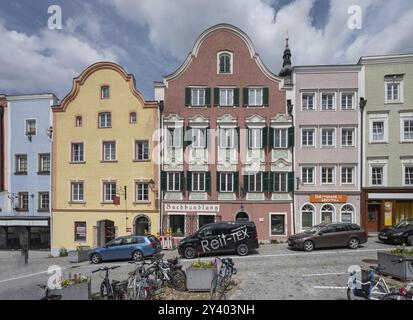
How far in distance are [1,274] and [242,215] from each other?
52.7 ft

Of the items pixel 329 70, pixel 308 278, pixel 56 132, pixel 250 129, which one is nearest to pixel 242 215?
pixel 250 129

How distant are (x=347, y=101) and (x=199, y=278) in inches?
740

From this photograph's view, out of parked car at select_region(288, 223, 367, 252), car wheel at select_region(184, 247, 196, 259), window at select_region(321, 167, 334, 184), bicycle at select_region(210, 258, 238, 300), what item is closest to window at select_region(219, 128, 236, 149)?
window at select_region(321, 167, 334, 184)

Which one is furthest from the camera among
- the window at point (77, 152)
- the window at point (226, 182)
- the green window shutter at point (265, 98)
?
the window at point (77, 152)

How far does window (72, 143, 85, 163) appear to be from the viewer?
68.2 feet

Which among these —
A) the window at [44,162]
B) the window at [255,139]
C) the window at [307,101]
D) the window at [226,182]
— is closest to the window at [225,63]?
the window at [255,139]

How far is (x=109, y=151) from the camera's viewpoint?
67.2ft

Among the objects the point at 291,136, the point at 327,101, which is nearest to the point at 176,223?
the point at 291,136

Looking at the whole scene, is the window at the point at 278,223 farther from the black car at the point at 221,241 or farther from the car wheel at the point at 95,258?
the car wheel at the point at 95,258

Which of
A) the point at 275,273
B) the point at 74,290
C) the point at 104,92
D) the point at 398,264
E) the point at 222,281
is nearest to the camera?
the point at 74,290

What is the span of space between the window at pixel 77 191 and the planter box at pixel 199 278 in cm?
1562

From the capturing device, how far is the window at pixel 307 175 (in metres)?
19.8

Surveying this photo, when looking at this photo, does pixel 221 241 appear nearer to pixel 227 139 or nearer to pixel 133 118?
pixel 227 139

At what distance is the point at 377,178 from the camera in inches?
771
